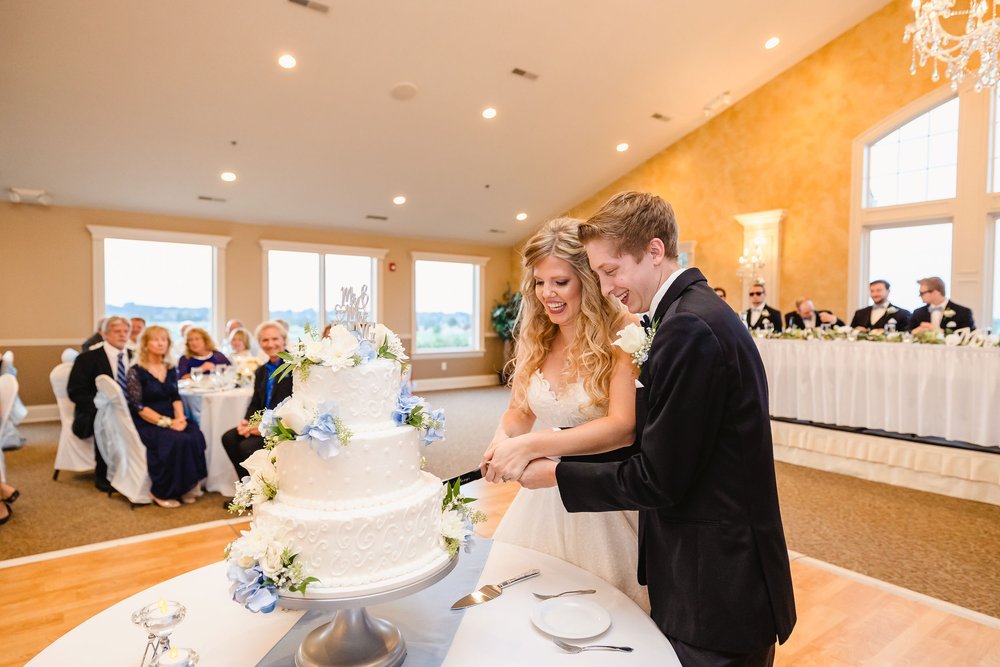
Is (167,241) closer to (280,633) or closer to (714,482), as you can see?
(280,633)

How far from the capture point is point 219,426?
506 centimetres

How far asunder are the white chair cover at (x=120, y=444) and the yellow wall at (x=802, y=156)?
8570mm

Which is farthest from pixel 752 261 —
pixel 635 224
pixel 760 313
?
pixel 635 224

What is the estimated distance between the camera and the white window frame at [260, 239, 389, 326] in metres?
9.62

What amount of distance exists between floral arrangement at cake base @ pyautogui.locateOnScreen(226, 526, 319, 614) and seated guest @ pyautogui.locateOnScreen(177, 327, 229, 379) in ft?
17.4

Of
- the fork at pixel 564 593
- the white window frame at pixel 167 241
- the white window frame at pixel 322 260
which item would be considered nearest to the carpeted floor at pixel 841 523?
the fork at pixel 564 593

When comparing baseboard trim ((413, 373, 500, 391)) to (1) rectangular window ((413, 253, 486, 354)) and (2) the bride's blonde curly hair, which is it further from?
(2) the bride's blonde curly hair

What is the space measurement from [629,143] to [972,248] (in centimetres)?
509

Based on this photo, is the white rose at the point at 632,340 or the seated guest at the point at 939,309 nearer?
the white rose at the point at 632,340

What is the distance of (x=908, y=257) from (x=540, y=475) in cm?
873

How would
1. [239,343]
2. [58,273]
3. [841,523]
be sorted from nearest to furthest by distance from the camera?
[841,523] → [239,343] → [58,273]

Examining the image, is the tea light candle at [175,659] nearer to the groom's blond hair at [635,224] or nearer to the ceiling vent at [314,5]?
the groom's blond hair at [635,224]

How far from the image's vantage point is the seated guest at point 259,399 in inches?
176

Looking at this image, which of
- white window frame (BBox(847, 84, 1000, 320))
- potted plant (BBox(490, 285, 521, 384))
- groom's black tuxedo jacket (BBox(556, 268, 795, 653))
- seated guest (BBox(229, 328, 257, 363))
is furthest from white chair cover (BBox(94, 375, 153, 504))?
white window frame (BBox(847, 84, 1000, 320))
